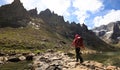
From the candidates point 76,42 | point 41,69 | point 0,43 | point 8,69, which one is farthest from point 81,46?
point 0,43

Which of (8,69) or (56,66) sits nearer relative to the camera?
(56,66)

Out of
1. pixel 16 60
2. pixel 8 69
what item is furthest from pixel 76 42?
pixel 16 60

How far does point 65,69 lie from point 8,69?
→ 2080 centimetres

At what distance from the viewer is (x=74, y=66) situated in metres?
35.3

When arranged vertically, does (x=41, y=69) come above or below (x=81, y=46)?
below

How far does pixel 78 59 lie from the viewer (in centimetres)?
4156

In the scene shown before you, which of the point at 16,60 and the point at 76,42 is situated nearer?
the point at 76,42

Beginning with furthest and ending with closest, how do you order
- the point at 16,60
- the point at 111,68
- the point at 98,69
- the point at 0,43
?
1. the point at 0,43
2. the point at 16,60
3. the point at 111,68
4. the point at 98,69

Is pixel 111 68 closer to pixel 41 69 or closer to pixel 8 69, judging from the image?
pixel 41 69

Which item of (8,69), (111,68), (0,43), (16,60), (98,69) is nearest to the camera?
(98,69)

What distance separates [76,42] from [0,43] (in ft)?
412

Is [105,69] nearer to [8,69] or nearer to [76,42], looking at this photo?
[76,42]

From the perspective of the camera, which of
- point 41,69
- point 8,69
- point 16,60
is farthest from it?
point 16,60

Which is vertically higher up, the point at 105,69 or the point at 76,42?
the point at 76,42
